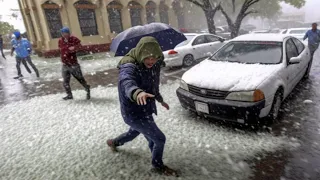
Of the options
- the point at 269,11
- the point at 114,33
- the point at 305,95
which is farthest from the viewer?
the point at 269,11

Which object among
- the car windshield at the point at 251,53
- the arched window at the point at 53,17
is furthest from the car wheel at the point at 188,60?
the arched window at the point at 53,17

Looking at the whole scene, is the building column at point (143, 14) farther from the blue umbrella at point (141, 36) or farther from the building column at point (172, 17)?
the blue umbrella at point (141, 36)

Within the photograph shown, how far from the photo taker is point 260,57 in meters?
4.29

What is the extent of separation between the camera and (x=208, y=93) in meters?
3.64

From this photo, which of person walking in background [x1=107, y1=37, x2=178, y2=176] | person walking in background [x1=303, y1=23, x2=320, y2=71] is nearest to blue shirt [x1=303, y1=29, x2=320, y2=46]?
person walking in background [x1=303, y1=23, x2=320, y2=71]

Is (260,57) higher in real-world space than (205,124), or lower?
higher

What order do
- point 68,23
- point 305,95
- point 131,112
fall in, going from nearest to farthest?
1. point 131,112
2. point 305,95
3. point 68,23

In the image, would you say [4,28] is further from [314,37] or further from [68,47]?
[314,37]

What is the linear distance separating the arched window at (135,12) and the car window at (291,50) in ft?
48.8

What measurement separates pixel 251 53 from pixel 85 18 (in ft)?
45.5

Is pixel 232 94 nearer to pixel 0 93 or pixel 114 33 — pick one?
pixel 0 93

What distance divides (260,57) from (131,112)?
315cm

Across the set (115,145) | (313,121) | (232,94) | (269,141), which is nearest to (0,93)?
(115,145)

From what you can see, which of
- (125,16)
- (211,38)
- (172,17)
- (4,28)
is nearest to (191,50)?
(211,38)
